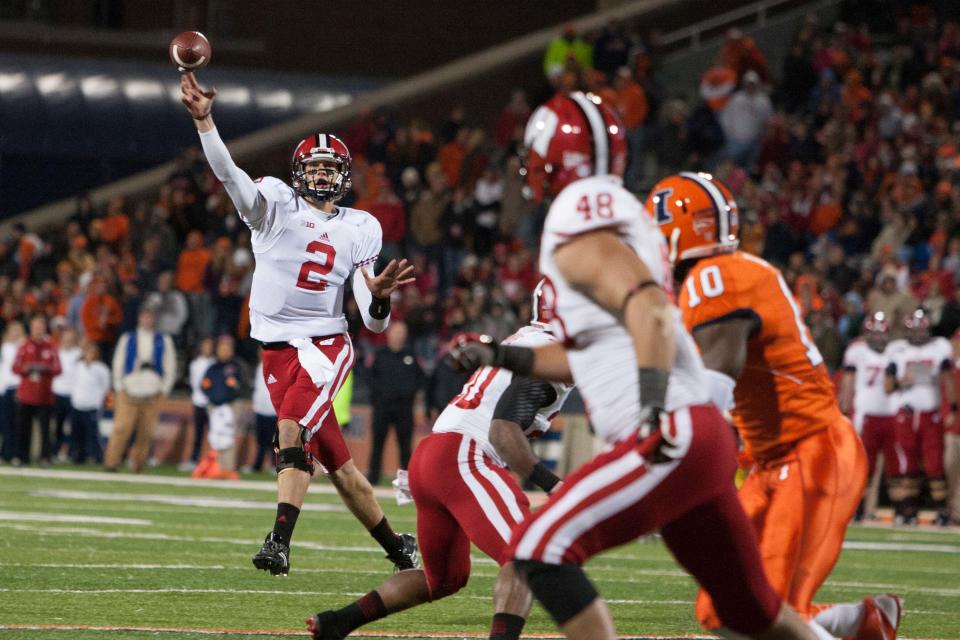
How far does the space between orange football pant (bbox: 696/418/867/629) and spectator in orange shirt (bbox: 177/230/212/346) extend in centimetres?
1744

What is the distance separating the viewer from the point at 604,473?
4812 mm

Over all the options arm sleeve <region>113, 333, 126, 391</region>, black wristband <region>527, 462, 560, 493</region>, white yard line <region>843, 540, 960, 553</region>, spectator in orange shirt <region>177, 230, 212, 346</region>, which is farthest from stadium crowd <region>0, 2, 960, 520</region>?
black wristband <region>527, 462, 560, 493</region>

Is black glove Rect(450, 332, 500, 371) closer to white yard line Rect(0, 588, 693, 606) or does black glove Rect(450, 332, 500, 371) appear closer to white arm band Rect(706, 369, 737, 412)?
white arm band Rect(706, 369, 737, 412)

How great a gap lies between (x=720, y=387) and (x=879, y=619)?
136 centimetres

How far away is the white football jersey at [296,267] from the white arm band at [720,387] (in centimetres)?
398

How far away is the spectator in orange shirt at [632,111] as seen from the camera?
75.2 feet

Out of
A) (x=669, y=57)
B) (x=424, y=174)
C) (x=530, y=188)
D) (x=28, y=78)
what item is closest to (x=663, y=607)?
(x=530, y=188)

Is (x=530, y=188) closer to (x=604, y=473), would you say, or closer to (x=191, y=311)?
(x=604, y=473)

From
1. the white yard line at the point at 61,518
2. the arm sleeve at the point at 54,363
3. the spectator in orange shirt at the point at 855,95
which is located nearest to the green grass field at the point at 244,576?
the white yard line at the point at 61,518

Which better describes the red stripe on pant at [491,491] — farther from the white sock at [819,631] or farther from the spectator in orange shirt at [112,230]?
the spectator in orange shirt at [112,230]

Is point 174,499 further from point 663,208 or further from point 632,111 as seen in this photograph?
point 663,208

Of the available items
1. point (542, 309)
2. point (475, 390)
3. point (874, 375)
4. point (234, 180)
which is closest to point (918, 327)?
point (874, 375)

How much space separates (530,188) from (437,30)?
27.2m

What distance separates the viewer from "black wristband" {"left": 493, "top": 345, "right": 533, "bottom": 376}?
5.24 metres
